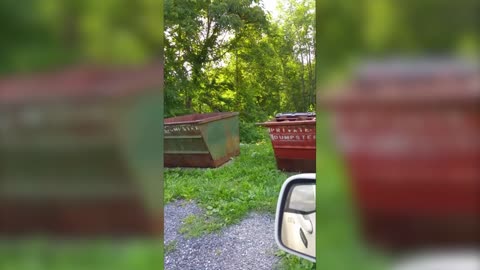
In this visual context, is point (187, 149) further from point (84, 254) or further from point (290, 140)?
point (84, 254)

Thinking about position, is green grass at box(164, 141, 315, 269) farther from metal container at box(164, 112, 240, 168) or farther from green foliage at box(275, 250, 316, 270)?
green foliage at box(275, 250, 316, 270)

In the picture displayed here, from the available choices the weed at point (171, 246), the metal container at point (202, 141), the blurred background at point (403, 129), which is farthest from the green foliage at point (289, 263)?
the metal container at point (202, 141)

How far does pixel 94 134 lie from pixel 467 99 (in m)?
0.55

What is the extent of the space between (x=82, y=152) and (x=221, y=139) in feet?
8.31

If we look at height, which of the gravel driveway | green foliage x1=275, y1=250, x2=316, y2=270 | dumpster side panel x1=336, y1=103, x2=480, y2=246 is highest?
dumpster side panel x1=336, y1=103, x2=480, y2=246

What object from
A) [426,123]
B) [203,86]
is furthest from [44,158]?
[203,86]

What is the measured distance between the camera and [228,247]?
2074 millimetres

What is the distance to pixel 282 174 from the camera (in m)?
2.40

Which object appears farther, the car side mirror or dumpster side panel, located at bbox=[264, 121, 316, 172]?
dumpster side panel, located at bbox=[264, 121, 316, 172]

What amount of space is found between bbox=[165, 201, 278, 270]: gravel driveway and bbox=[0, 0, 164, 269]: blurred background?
117 centimetres

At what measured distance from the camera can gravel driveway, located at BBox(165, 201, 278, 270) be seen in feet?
6.19

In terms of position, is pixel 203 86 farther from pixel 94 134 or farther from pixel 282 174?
pixel 94 134

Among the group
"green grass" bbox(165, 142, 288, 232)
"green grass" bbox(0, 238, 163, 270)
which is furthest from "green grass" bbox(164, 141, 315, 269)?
"green grass" bbox(0, 238, 163, 270)

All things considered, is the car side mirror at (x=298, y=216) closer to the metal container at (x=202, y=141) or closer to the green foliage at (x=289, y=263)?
the green foliage at (x=289, y=263)
